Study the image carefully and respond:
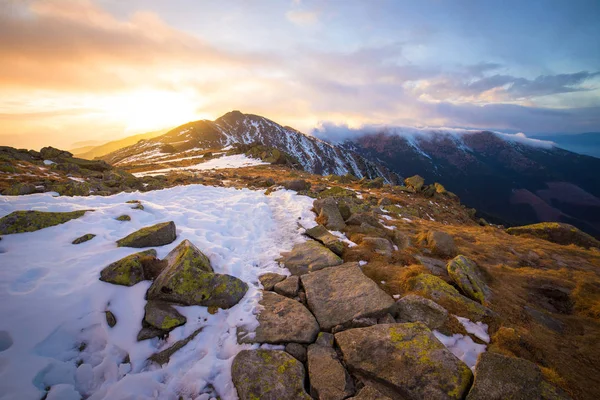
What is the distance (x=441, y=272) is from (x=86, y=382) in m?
11.1

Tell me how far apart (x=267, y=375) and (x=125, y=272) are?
506 centimetres

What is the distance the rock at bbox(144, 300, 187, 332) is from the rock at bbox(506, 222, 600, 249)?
25072 millimetres

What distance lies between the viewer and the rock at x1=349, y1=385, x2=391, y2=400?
433cm

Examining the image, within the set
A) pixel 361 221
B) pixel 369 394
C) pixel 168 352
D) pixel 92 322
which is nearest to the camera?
pixel 369 394

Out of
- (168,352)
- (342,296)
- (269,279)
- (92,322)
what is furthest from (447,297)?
(92,322)

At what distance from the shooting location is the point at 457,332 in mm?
6250

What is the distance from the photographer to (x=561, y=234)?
1752cm

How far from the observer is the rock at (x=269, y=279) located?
787 cm

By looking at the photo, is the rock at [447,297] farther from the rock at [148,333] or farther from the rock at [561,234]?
the rock at [561,234]

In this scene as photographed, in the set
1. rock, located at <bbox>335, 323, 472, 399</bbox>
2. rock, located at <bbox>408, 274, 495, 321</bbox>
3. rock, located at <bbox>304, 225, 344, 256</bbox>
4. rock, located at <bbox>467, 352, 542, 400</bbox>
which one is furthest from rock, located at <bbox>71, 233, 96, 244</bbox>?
rock, located at <bbox>467, 352, 542, 400</bbox>

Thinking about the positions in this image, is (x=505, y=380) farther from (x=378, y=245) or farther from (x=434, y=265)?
(x=378, y=245)

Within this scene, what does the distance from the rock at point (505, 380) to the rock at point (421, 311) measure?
5.15 feet

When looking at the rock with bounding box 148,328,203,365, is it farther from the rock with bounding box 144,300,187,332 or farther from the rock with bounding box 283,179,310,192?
the rock with bounding box 283,179,310,192

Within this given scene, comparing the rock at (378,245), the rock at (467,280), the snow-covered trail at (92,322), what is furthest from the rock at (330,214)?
the rock at (467,280)
